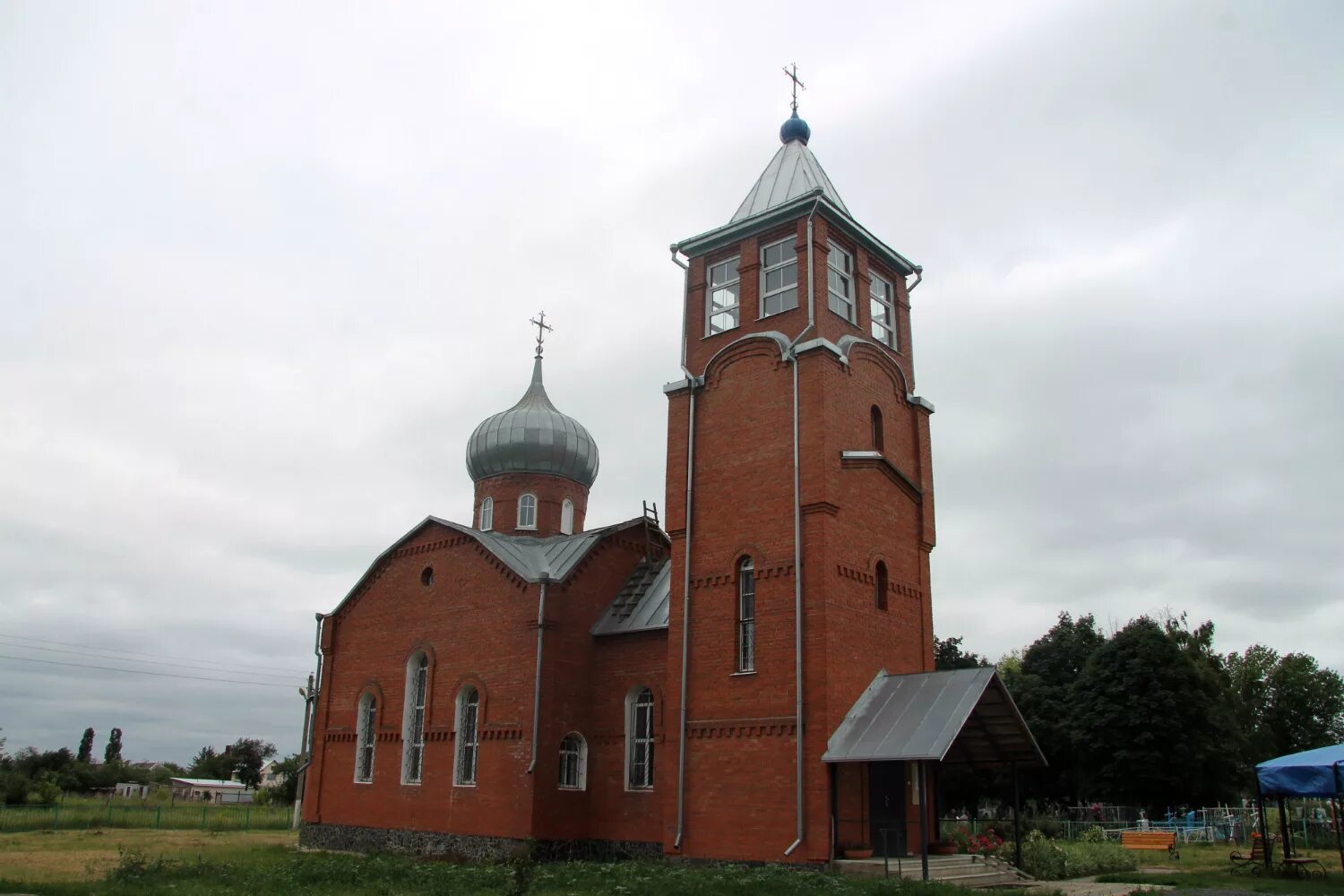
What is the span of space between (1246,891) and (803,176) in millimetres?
13653

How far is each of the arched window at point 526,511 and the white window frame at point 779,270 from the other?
9930 mm

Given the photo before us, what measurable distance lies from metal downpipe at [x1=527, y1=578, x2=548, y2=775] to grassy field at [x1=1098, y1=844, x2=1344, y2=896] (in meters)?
9.99

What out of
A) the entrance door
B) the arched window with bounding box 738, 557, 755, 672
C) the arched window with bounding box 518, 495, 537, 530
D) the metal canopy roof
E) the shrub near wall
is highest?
the arched window with bounding box 518, 495, 537, 530

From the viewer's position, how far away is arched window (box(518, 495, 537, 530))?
1054 inches

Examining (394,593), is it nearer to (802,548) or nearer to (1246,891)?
(802,548)

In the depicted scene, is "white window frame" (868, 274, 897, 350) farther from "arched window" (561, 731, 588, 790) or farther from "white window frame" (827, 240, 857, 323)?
"arched window" (561, 731, 588, 790)

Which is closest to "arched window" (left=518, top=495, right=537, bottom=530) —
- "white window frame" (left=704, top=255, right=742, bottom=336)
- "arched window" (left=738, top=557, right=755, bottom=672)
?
"white window frame" (left=704, top=255, right=742, bottom=336)

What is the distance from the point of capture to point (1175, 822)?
3091 cm

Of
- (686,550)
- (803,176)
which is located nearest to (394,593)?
(686,550)

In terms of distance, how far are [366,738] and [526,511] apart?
6.61 metres

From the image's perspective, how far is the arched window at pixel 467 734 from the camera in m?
21.4

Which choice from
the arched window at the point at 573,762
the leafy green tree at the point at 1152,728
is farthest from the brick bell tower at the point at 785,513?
the leafy green tree at the point at 1152,728

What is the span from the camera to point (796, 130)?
2134 centimetres

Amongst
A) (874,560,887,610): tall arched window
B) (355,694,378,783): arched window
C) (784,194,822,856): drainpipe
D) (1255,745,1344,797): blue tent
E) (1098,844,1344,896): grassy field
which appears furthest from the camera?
(355,694,378,783): arched window
